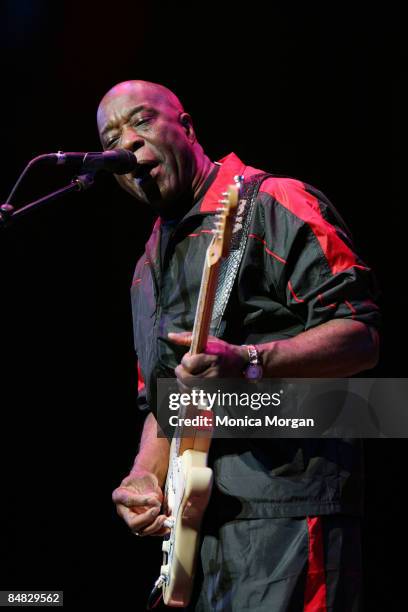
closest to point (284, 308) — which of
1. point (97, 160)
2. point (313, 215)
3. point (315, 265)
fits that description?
point (315, 265)

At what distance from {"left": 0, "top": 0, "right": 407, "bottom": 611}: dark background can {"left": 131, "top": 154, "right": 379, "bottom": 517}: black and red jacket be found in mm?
1322

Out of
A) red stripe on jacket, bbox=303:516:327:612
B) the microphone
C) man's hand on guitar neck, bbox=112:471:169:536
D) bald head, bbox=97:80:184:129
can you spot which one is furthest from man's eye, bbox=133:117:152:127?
red stripe on jacket, bbox=303:516:327:612

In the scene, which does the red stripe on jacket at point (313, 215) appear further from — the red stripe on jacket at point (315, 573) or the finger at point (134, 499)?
the finger at point (134, 499)

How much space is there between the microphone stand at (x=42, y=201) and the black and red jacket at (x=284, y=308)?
420 mm

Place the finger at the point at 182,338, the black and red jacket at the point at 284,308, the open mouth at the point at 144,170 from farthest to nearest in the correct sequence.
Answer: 1. the open mouth at the point at 144,170
2. the black and red jacket at the point at 284,308
3. the finger at the point at 182,338

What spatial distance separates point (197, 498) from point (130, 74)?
2532mm

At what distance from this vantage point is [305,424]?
7.00 ft

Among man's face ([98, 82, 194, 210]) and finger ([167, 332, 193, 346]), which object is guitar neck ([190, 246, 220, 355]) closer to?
finger ([167, 332, 193, 346])

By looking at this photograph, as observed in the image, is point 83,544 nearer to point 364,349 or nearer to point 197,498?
point 197,498

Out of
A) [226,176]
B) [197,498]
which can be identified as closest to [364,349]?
[197,498]

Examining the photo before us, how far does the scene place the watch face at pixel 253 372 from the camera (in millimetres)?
1913

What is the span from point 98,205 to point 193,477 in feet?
7.35

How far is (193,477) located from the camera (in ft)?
6.54

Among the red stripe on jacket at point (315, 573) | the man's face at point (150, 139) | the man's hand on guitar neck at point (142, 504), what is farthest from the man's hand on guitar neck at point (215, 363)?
the man's face at point (150, 139)
